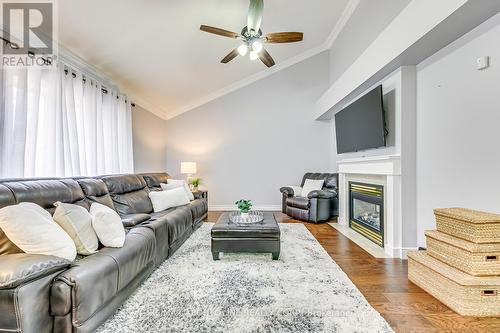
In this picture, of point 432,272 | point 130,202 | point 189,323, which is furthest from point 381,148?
point 130,202

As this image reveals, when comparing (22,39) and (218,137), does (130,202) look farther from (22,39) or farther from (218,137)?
(218,137)

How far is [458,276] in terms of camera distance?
6.02 feet

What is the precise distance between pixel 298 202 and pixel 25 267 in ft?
14.1

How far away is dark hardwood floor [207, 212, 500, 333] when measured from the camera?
5.42ft

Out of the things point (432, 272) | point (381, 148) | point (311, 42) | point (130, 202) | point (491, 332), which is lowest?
point (491, 332)

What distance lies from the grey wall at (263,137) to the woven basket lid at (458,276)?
4071 mm

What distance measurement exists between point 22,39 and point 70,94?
0.67 meters

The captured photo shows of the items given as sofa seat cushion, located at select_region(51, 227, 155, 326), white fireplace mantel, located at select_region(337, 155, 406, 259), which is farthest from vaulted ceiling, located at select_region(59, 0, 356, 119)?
white fireplace mantel, located at select_region(337, 155, 406, 259)

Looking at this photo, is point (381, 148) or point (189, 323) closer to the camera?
point (189, 323)

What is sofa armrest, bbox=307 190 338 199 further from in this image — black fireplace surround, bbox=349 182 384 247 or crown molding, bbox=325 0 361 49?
crown molding, bbox=325 0 361 49

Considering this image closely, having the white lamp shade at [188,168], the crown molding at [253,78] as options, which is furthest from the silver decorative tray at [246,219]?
the crown molding at [253,78]

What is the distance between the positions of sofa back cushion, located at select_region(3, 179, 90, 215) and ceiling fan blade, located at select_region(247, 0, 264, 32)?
2.61 meters

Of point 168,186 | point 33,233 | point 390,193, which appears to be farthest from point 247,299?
point 168,186

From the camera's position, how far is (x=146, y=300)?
1.91m
